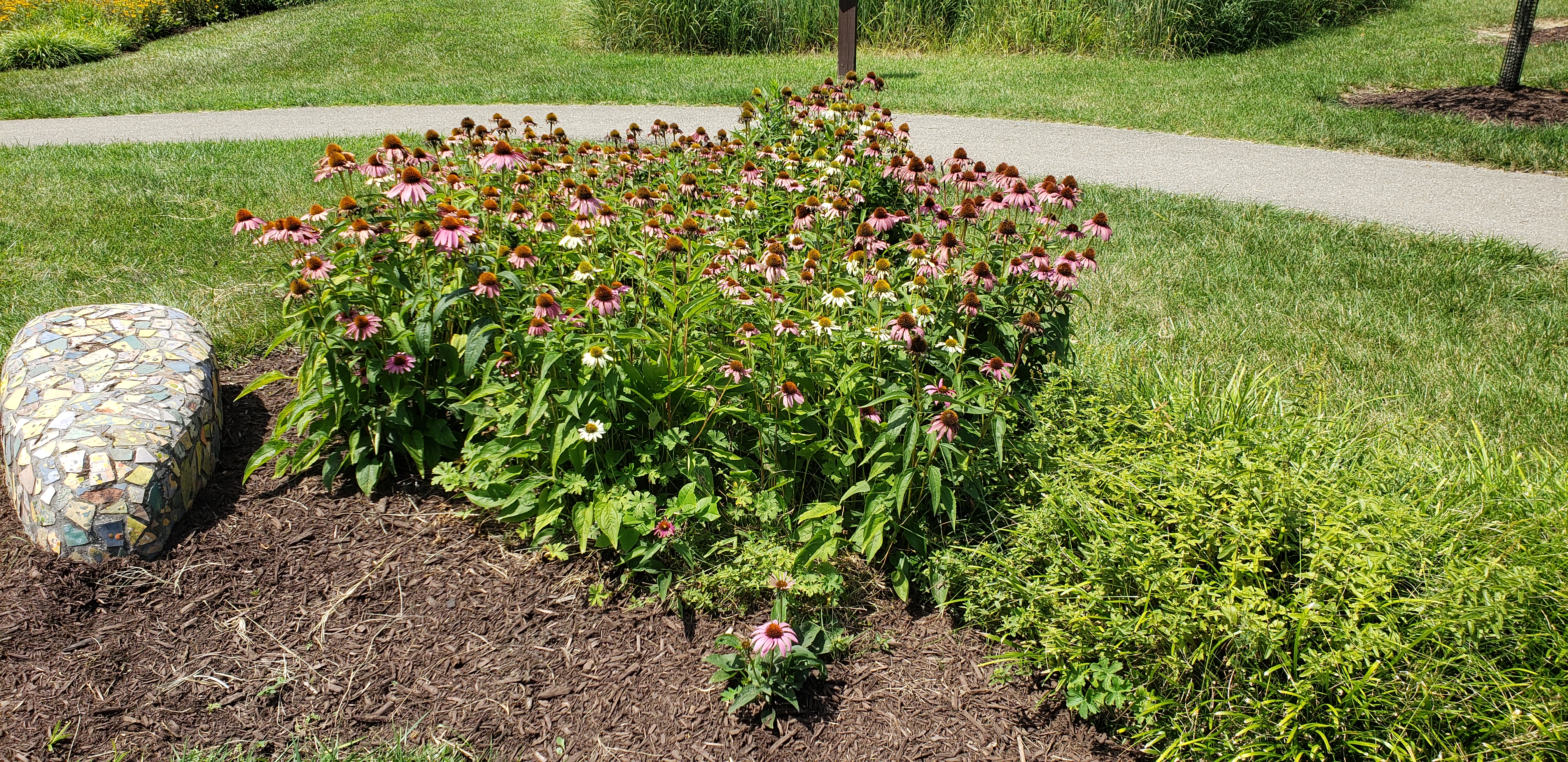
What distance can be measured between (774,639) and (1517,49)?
30.2 feet

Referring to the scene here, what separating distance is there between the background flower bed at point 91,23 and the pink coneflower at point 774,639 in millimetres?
13859

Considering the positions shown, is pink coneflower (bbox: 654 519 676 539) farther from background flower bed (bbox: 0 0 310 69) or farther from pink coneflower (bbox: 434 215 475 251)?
background flower bed (bbox: 0 0 310 69)

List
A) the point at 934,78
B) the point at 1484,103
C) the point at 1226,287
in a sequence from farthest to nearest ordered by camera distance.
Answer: the point at 934,78 < the point at 1484,103 < the point at 1226,287

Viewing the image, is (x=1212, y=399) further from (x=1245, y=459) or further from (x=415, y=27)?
(x=415, y=27)

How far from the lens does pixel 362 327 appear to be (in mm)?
2510

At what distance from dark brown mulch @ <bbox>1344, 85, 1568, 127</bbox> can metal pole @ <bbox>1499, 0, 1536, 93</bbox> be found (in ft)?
0.24

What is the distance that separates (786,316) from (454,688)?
1.33 m

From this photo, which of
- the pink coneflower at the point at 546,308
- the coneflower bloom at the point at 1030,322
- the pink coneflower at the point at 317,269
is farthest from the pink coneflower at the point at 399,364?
the coneflower bloom at the point at 1030,322

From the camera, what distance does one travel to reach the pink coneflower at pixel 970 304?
2369 millimetres

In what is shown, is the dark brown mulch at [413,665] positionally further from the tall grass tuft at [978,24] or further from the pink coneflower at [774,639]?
the tall grass tuft at [978,24]

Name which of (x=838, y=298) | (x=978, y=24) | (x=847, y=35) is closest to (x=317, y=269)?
(x=838, y=298)

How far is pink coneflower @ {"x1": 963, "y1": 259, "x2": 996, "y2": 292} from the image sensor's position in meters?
2.42

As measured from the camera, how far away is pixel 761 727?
7.49 ft

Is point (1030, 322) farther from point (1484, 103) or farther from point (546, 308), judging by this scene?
point (1484, 103)
